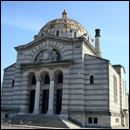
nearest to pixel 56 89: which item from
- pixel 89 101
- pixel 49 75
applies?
pixel 49 75

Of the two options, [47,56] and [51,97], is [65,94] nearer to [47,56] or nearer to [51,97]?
[51,97]

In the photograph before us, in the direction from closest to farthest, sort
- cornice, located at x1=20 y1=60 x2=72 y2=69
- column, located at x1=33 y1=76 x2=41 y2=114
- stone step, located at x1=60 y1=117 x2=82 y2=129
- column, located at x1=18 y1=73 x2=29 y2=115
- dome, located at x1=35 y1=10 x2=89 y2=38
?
stone step, located at x1=60 y1=117 x2=82 y2=129 → cornice, located at x1=20 y1=60 x2=72 y2=69 → column, located at x1=33 y1=76 x2=41 y2=114 → column, located at x1=18 y1=73 x2=29 y2=115 → dome, located at x1=35 y1=10 x2=89 y2=38

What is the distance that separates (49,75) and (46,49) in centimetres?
470

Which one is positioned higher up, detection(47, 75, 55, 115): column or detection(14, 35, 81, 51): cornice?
detection(14, 35, 81, 51): cornice

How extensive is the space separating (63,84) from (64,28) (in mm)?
13468

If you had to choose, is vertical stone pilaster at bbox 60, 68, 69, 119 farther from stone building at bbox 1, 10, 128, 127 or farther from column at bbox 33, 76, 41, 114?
column at bbox 33, 76, 41, 114

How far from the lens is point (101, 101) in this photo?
27609mm

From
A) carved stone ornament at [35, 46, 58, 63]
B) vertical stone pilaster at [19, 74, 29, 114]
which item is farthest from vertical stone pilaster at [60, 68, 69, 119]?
vertical stone pilaster at [19, 74, 29, 114]

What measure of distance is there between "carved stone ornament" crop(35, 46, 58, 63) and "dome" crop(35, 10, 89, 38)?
657cm

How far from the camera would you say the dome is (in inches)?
1503

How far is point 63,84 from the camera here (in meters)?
29.4

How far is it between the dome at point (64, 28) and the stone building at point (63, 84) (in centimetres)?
573

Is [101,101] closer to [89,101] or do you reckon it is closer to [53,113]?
[89,101]

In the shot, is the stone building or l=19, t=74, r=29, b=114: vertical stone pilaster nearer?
the stone building
